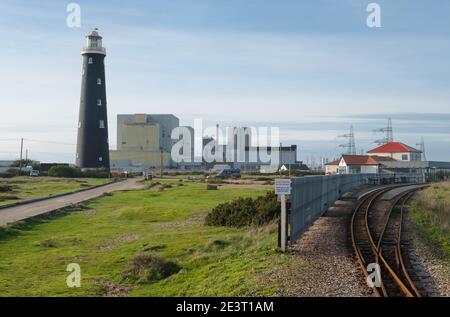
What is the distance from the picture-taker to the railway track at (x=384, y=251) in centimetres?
1058

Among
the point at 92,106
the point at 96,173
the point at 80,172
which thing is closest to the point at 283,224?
the point at 92,106

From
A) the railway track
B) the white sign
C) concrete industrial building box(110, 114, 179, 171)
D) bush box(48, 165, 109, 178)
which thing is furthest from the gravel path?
concrete industrial building box(110, 114, 179, 171)

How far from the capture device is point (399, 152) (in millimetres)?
118375

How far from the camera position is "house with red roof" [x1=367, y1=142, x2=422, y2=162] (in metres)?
117

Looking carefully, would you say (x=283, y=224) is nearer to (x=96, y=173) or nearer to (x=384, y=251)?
(x=384, y=251)

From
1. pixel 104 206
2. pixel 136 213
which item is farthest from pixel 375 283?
pixel 104 206

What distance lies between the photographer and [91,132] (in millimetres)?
72625

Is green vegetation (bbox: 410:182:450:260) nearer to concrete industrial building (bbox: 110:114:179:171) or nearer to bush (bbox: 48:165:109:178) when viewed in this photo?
bush (bbox: 48:165:109:178)

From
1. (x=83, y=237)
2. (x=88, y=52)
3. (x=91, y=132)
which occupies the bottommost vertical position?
(x=83, y=237)

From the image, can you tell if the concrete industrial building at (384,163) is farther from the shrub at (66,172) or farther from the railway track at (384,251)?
the railway track at (384,251)

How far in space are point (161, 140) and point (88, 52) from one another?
179ft

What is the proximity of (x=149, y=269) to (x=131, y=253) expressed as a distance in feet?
10.8
